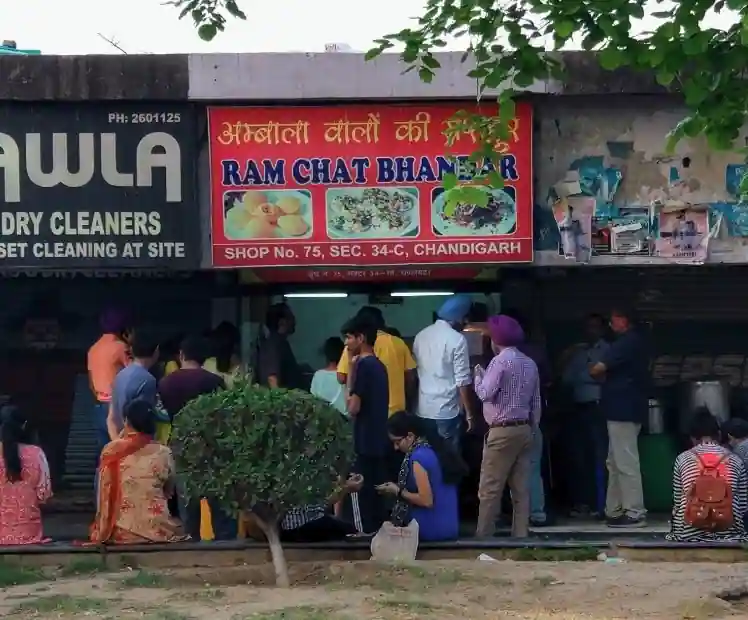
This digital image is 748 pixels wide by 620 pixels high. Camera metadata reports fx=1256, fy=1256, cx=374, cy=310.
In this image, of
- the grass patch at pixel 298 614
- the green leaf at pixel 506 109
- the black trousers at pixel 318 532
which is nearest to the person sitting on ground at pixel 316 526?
the black trousers at pixel 318 532

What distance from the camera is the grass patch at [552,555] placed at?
8570 millimetres

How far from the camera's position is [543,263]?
9664 millimetres

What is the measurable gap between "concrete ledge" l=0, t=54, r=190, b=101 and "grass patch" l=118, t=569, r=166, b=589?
359cm

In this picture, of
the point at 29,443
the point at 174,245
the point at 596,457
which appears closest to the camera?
the point at 29,443

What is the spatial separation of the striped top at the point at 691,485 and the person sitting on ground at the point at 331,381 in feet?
8.22

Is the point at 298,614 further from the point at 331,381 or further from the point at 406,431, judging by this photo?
the point at 331,381

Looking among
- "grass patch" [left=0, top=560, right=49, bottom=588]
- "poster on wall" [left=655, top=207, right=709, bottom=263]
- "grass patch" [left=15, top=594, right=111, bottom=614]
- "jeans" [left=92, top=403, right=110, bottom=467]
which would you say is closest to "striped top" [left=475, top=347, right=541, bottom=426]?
"poster on wall" [left=655, top=207, right=709, bottom=263]

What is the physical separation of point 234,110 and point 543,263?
8.65 feet

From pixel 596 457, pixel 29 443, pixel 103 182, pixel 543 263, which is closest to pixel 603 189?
pixel 543 263

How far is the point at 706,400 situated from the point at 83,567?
5.20 m

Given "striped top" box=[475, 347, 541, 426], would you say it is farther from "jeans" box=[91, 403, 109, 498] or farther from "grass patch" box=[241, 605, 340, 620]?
"jeans" box=[91, 403, 109, 498]

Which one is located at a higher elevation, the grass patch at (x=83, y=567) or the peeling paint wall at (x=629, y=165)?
the peeling paint wall at (x=629, y=165)

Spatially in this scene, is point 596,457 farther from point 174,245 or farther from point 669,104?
point 174,245

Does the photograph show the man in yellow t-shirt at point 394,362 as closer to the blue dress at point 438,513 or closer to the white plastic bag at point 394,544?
the blue dress at point 438,513
